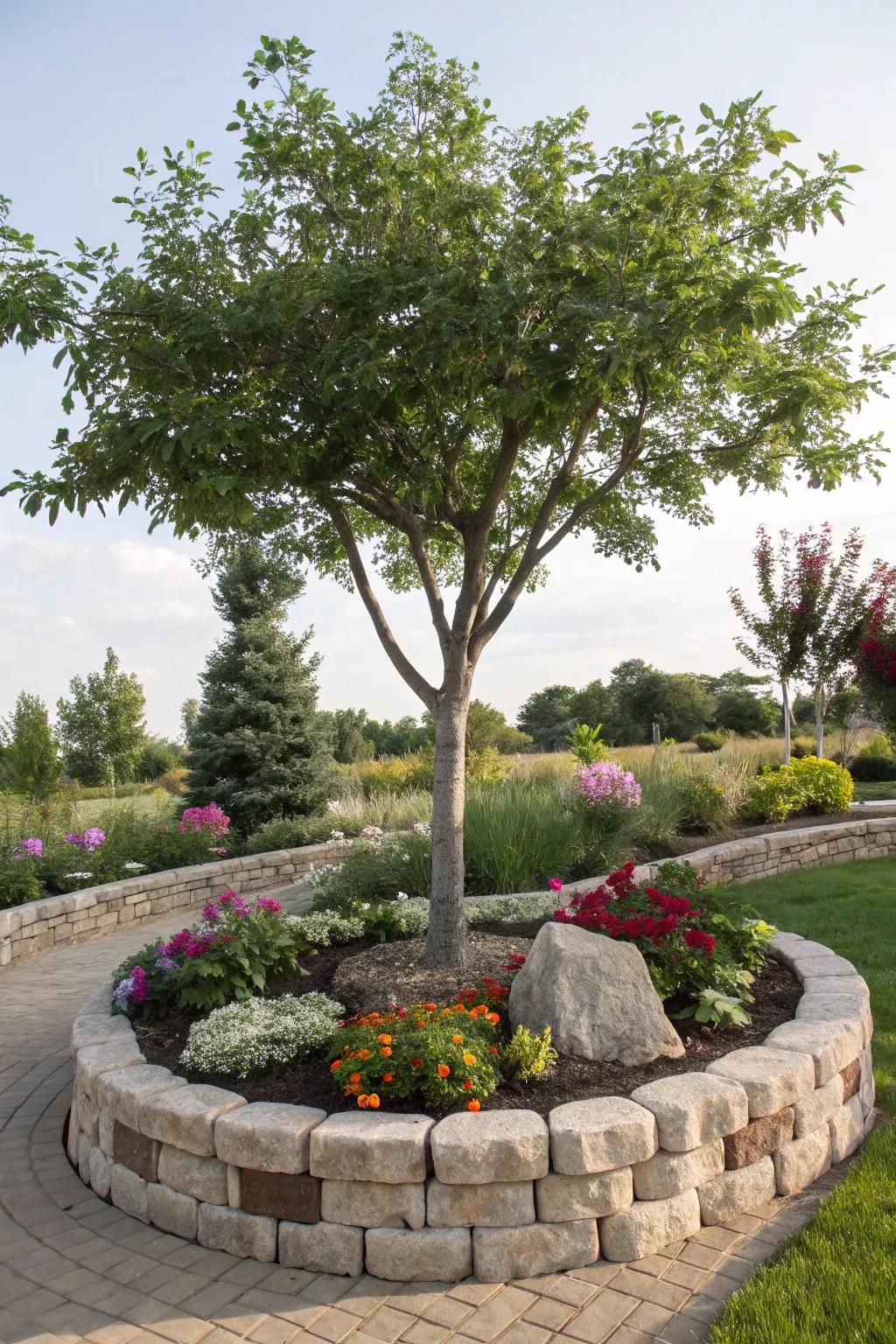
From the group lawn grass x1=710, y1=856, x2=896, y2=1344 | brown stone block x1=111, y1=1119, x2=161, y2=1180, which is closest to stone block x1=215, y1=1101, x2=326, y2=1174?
brown stone block x1=111, y1=1119, x2=161, y2=1180

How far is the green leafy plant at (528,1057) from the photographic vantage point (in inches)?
131

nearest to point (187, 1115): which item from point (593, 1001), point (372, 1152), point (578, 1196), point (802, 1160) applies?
point (372, 1152)

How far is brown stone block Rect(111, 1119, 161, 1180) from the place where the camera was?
3.14 metres

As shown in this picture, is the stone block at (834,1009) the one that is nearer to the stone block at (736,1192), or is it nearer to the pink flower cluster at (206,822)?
the stone block at (736,1192)

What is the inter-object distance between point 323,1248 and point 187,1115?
0.61m

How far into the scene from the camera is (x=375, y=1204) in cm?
277

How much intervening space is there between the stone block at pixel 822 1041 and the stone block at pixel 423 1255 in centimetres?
140

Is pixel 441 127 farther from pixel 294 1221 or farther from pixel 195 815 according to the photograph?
pixel 195 815

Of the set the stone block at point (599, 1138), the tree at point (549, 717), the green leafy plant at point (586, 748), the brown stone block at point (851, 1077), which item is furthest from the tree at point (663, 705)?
the stone block at point (599, 1138)

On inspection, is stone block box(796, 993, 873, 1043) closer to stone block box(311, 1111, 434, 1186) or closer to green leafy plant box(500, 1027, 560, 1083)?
green leafy plant box(500, 1027, 560, 1083)

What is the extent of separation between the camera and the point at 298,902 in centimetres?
790

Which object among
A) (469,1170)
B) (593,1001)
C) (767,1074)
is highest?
(593,1001)

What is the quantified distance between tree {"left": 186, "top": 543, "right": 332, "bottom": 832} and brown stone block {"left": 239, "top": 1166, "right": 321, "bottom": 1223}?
31.1ft

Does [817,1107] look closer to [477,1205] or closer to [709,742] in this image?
[477,1205]
